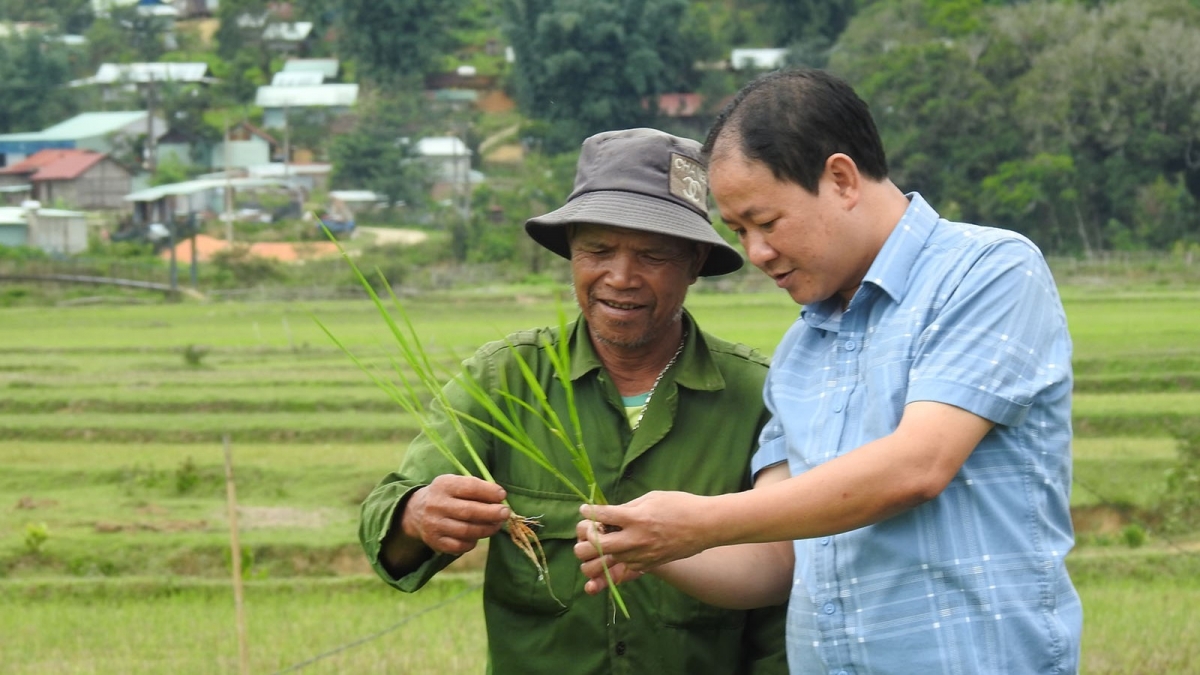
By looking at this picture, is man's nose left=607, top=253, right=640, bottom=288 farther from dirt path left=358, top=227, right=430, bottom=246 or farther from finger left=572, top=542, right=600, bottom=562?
dirt path left=358, top=227, right=430, bottom=246

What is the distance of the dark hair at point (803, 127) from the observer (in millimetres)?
2090

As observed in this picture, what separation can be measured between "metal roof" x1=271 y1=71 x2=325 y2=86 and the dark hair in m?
56.0

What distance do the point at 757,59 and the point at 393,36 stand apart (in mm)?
13456

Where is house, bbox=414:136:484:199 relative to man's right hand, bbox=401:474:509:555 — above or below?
below

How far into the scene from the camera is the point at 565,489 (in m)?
2.58

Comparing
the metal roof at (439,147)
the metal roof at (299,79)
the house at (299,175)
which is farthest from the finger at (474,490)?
the metal roof at (299,79)

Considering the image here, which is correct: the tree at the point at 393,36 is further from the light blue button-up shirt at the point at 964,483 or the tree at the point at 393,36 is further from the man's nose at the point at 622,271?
the light blue button-up shirt at the point at 964,483

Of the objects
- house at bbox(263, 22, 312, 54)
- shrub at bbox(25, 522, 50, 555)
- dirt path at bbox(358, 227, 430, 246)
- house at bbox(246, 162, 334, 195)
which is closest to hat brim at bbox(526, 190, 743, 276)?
shrub at bbox(25, 522, 50, 555)

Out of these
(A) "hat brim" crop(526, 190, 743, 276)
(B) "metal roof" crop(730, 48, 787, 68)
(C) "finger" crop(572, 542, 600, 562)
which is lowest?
(B) "metal roof" crop(730, 48, 787, 68)

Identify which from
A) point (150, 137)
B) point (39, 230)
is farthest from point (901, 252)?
point (150, 137)

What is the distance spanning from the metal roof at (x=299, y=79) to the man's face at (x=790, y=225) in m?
56.1

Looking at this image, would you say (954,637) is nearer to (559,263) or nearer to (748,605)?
(748,605)

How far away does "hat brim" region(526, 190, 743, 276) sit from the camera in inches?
98.9

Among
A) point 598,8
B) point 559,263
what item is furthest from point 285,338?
point 598,8
